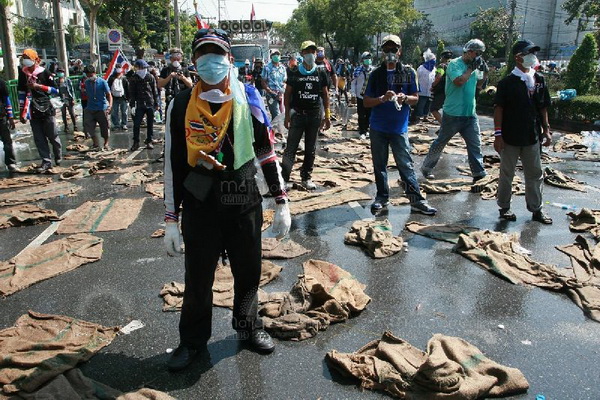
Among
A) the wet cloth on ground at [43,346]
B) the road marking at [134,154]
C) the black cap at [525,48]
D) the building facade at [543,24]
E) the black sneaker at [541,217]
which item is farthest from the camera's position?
the building facade at [543,24]

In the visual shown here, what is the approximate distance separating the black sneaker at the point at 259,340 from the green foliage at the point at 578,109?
44.3ft

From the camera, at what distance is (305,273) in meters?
4.38

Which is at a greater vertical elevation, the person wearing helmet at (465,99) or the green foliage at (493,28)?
the green foliage at (493,28)

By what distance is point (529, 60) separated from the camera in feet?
18.0

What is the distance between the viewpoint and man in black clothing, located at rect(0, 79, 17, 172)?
329 inches

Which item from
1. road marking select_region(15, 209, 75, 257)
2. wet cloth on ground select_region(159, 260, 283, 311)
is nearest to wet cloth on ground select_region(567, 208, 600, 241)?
wet cloth on ground select_region(159, 260, 283, 311)

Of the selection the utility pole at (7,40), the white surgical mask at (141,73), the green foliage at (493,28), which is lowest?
the white surgical mask at (141,73)

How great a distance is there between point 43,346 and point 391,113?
4.45m

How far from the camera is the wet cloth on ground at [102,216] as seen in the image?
232 inches

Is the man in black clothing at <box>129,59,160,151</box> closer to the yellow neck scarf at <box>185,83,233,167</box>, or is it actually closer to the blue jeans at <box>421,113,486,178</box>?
the blue jeans at <box>421,113,486,178</box>

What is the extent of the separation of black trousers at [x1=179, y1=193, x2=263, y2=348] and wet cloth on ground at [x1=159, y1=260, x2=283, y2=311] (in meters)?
0.73

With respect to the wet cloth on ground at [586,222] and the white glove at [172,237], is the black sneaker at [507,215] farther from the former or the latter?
the white glove at [172,237]

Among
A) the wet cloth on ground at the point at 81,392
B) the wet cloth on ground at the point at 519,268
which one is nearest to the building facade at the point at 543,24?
the wet cloth on ground at the point at 519,268

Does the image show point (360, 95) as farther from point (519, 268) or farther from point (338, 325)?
point (338, 325)
